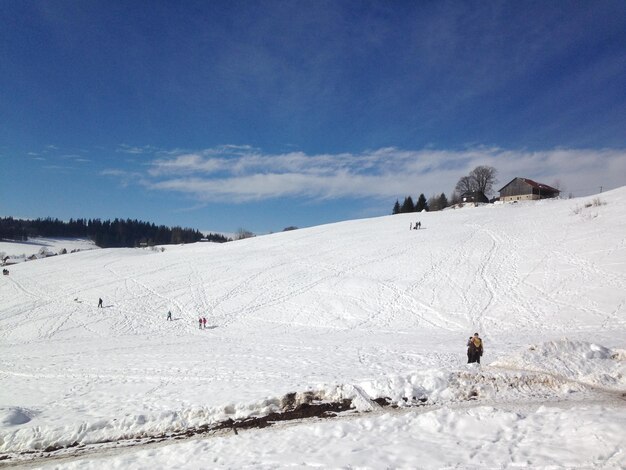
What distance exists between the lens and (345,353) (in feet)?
64.8

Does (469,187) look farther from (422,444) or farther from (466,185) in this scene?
(422,444)

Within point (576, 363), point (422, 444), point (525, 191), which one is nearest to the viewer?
point (422, 444)

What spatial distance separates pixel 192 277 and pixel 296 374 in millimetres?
35442

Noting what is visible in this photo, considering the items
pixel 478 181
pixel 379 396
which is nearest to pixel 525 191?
pixel 478 181

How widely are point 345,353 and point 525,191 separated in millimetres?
82137

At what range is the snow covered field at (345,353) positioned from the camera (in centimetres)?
812

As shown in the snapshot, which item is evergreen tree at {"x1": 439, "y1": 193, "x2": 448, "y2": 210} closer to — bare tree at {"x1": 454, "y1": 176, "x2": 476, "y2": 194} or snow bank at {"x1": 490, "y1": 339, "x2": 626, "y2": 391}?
bare tree at {"x1": 454, "y1": 176, "x2": 476, "y2": 194}

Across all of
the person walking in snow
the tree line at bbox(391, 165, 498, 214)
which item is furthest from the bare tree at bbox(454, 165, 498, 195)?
the person walking in snow

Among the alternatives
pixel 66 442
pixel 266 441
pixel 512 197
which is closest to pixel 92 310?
pixel 66 442

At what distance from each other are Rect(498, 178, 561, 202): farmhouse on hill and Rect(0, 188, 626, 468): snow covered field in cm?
2646

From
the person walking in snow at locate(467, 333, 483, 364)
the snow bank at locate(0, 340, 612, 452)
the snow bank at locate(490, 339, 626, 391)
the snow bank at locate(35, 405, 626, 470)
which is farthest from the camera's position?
the person walking in snow at locate(467, 333, 483, 364)

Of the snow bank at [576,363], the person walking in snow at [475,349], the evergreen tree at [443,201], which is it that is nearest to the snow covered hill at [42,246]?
the evergreen tree at [443,201]

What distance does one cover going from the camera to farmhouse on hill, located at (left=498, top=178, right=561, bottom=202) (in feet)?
279

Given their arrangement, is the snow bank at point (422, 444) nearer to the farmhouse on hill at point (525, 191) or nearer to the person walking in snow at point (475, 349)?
the person walking in snow at point (475, 349)
